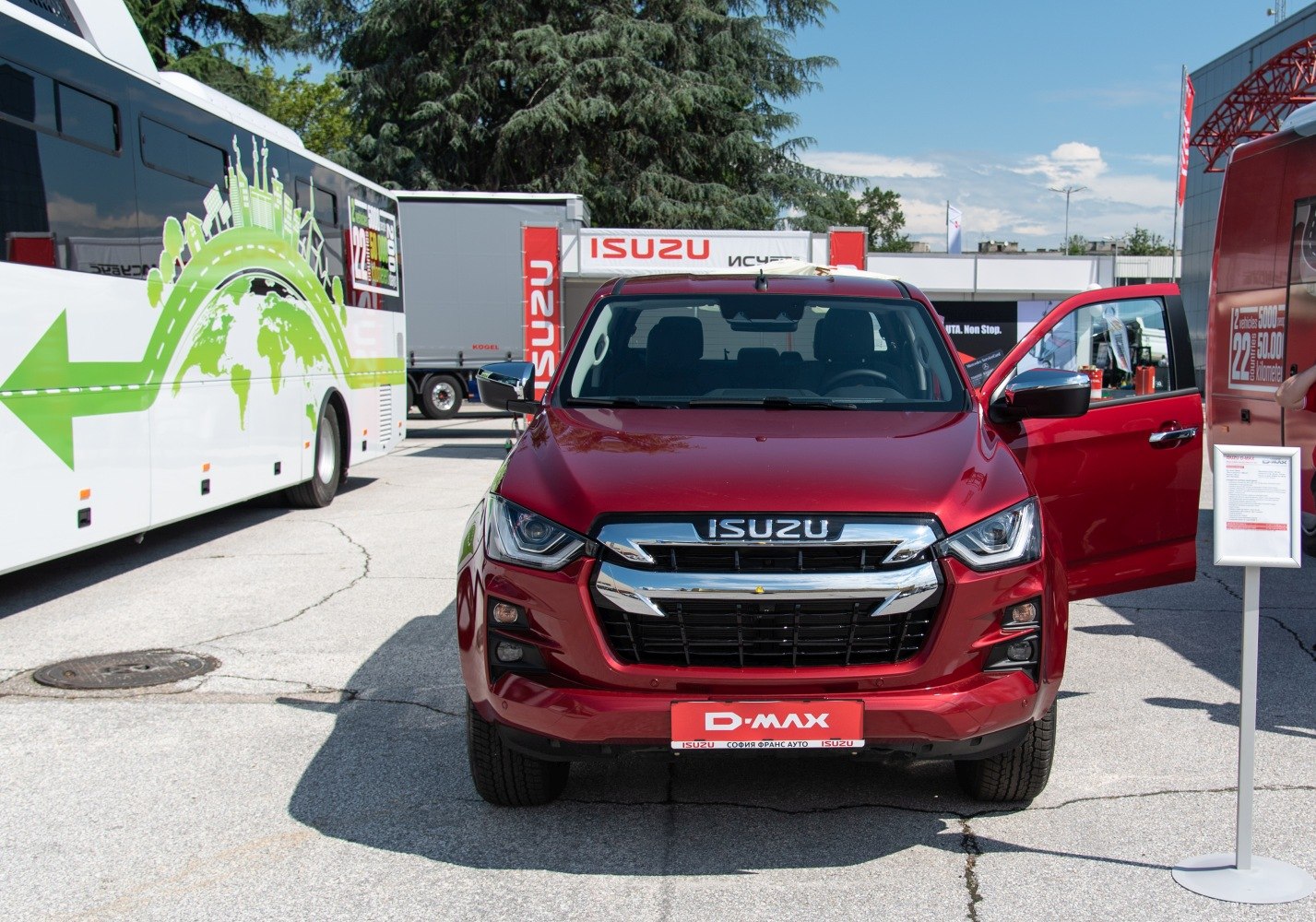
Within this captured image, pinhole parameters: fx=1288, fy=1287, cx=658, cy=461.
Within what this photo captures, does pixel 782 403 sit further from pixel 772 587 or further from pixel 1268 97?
pixel 1268 97

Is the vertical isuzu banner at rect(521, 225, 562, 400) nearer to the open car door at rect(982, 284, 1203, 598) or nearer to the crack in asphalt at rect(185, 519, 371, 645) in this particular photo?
the crack in asphalt at rect(185, 519, 371, 645)

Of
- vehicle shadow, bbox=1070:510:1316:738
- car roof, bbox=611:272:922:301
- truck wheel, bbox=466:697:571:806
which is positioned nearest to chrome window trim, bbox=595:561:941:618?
truck wheel, bbox=466:697:571:806

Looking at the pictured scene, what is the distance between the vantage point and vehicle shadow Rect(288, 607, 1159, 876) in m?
3.89

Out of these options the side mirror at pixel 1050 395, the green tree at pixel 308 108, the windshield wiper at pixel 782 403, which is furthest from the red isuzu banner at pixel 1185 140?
the windshield wiper at pixel 782 403

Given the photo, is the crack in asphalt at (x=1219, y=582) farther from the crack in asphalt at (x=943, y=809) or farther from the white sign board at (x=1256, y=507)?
the white sign board at (x=1256, y=507)

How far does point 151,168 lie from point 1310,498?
7.68 metres

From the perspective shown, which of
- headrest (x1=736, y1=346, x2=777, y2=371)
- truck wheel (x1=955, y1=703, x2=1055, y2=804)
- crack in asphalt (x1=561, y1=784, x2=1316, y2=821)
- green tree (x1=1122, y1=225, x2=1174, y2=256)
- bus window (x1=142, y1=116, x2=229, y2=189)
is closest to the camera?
truck wheel (x1=955, y1=703, x2=1055, y2=804)

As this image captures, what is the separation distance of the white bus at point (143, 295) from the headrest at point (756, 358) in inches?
165

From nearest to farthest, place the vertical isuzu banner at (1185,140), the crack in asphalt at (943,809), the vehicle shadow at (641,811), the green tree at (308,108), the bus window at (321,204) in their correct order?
the vehicle shadow at (641,811) < the crack in asphalt at (943,809) < the bus window at (321,204) < the vertical isuzu banner at (1185,140) < the green tree at (308,108)

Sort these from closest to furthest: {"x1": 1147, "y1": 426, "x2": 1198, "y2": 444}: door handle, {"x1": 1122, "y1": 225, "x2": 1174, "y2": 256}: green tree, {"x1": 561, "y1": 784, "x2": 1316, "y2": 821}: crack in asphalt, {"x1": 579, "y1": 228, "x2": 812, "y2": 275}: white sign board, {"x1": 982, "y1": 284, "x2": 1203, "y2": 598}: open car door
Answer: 1. {"x1": 561, "y1": 784, "x2": 1316, "y2": 821}: crack in asphalt
2. {"x1": 982, "y1": 284, "x2": 1203, "y2": 598}: open car door
3. {"x1": 1147, "y1": 426, "x2": 1198, "y2": 444}: door handle
4. {"x1": 579, "y1": 228, "x2": 812, "y2": 275}: white sign board
5. {"x1": 1122, "y1": 225, "x2": 1174, "y2": 256}: green tree

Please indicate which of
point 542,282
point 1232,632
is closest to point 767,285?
point 1232,632

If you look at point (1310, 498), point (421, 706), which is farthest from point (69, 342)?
point (1310, 498)

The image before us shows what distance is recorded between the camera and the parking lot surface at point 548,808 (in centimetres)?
359

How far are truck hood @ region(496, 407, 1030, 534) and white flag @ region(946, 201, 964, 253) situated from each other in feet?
133
